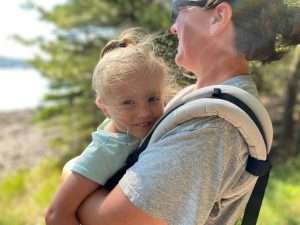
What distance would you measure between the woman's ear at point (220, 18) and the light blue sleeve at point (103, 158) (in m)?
0.31

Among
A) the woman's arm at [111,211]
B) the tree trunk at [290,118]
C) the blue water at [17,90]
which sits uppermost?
the woman's arm at [111,211]

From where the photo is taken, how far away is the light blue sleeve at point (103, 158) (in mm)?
1375

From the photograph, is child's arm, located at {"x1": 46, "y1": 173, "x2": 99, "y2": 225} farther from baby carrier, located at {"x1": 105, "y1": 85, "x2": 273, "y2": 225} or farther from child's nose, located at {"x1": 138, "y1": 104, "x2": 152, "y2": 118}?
child's nose, located at {"x1": 138, "y1": 104, "x2": 152, "y2": 118}

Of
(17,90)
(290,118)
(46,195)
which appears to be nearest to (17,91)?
(17,90)

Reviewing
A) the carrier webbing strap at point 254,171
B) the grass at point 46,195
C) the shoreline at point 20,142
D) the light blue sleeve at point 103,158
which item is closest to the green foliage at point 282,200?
the grass at point 46,195

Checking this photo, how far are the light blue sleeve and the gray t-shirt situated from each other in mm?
99

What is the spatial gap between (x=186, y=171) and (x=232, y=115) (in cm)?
15

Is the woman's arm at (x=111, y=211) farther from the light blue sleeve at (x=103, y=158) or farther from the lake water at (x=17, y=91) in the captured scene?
the lake water at (x=17, y=91)

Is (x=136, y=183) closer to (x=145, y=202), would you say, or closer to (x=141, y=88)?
(x=145, y=202)

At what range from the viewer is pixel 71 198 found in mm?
1357

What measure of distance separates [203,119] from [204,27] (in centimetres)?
24

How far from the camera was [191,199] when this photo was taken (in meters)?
1.26

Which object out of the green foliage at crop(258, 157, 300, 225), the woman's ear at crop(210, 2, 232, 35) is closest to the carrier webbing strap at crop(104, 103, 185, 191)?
the woman's ear at crop(210, 2, 232, 35)

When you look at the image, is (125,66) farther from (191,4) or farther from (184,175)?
(184,175)
